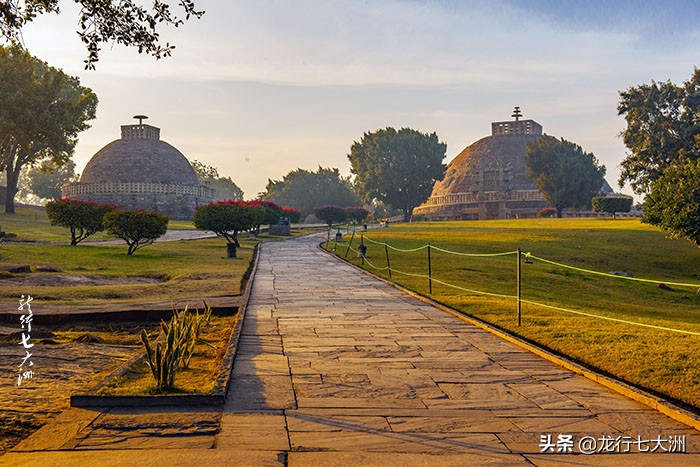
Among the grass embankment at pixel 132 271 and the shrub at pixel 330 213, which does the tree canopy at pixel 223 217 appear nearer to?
the grass embankment at pixel 132 271

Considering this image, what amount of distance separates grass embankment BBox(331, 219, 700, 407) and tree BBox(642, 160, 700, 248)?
6.32ft

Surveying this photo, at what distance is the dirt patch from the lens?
14.0 meters

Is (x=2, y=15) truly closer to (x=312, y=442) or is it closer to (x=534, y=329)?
(x=312, y=442)

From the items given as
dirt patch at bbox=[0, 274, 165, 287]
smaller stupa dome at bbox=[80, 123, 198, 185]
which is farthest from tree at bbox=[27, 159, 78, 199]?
dirt patch at bbox=[0, 274, 165, 287]

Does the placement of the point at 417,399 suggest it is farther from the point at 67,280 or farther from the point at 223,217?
the point at 223,217

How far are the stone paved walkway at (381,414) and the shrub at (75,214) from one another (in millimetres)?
19882

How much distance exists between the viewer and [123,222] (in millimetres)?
22656

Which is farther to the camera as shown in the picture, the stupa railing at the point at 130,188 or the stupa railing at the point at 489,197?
the stupa railing at the point at 489,197

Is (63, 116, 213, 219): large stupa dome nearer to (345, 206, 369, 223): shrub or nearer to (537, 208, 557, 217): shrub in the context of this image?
(345, 206, 369, 223): shrub

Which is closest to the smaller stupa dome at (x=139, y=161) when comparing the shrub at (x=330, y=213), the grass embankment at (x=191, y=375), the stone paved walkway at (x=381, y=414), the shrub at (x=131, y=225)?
the shrub at (x=330, y=213)

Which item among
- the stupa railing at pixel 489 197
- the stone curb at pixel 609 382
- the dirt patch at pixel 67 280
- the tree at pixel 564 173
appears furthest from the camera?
the stupa railing at pixel 489 197

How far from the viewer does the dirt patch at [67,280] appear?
550 inches

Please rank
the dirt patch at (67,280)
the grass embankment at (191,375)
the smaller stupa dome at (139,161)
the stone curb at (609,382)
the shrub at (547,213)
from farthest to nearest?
the smaller stupa dome at (139,161) → the shrub at (547,213) → the dirt patch at (67,280) → the grass embankment at (191,375) → the stone curb at (609,382)

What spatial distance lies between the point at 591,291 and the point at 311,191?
71.1 metres
